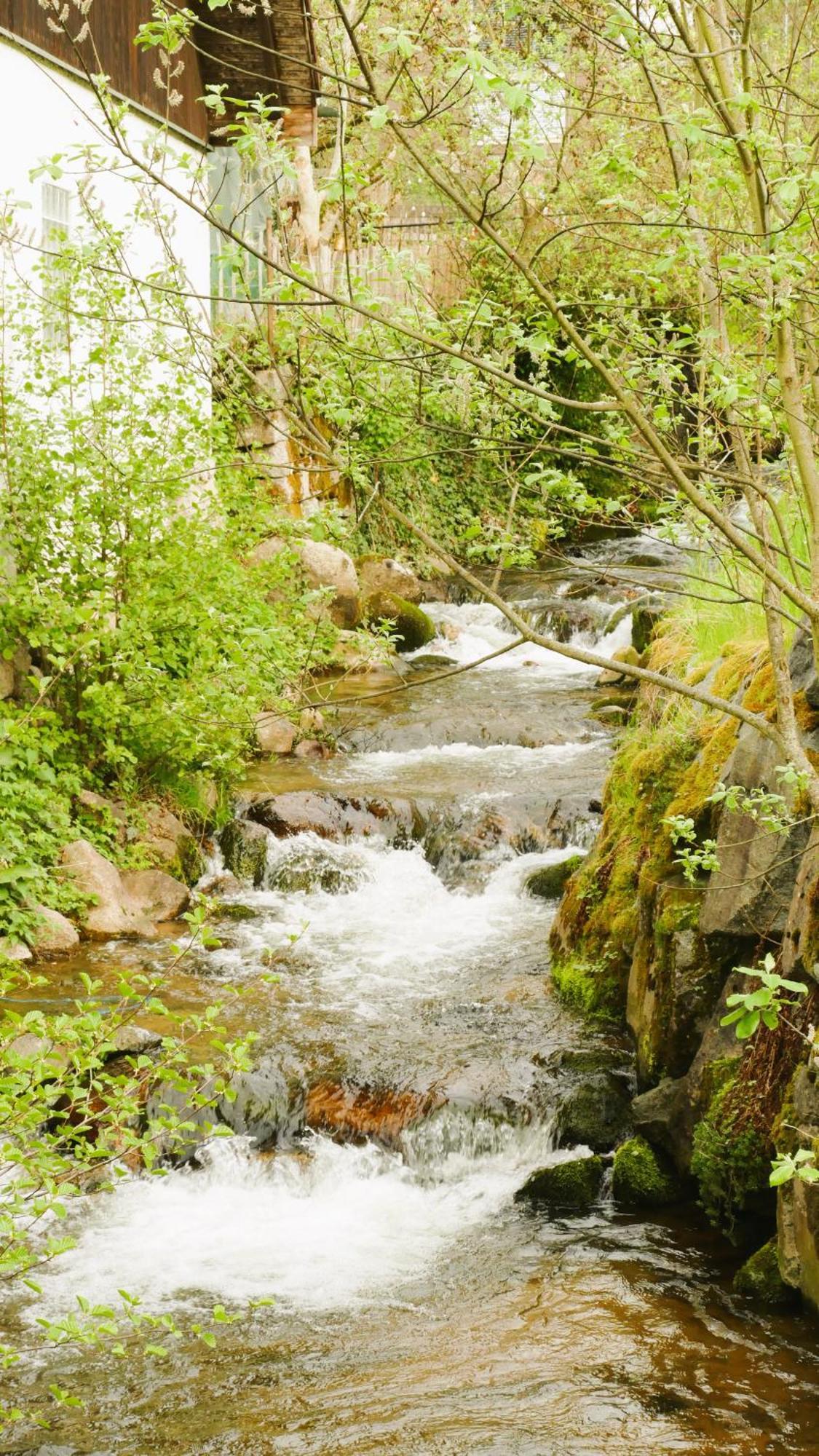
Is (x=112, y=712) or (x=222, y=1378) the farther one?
(x=112, y=712)

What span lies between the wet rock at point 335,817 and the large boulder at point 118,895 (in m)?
1.29

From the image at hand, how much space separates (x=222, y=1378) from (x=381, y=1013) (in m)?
3.31

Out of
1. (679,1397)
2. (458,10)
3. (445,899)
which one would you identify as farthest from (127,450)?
(458,10)

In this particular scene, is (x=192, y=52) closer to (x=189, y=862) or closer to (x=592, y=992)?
(x=189, y=862)

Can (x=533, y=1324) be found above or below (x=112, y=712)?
below

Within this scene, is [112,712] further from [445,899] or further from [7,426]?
[445,899]

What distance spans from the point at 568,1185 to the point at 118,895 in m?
4.39

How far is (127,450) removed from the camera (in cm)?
948

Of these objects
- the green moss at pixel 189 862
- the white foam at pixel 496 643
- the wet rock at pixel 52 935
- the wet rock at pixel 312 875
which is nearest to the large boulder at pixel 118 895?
the wet rock at pixel 52 935

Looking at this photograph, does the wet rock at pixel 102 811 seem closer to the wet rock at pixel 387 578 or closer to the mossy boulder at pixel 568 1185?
the mossy boulder at pixel 568 1185

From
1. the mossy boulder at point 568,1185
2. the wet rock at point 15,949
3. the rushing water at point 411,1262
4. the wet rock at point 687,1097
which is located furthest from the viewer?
the wet rock at point 15,949

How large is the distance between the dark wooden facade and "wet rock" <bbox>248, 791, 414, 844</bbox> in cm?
599

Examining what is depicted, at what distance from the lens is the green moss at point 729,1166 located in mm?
5547

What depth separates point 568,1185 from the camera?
630 centimetres
